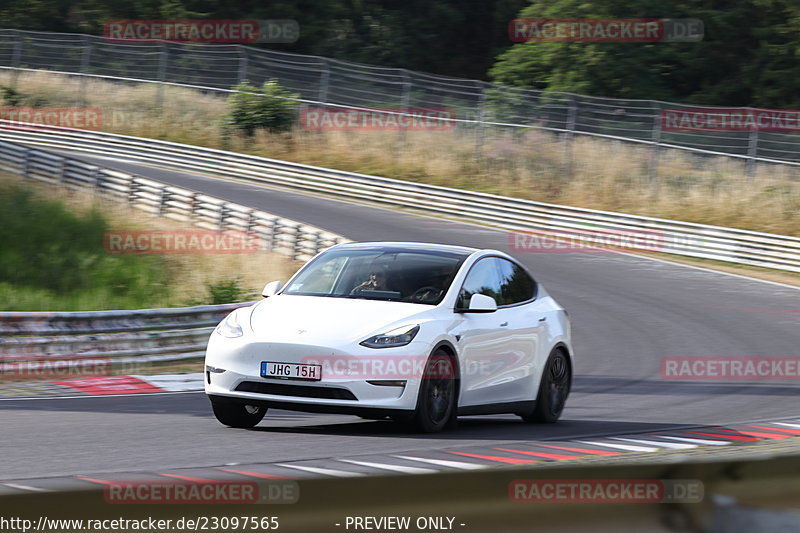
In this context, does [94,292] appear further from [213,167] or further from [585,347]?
[213,167]

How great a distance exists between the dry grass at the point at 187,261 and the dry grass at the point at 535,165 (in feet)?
34.9

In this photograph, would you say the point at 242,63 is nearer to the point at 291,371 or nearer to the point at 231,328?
the point at 231,328

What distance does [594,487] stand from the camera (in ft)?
11.2

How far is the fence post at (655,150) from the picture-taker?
3156 cm

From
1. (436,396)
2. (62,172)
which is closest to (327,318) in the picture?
(436,396)

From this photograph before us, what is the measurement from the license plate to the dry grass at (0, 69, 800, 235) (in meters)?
23.7

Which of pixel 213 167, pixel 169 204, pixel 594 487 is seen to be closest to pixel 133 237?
pixel 169 204

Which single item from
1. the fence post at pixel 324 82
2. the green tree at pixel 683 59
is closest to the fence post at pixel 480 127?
the fence post at pixel 324 82

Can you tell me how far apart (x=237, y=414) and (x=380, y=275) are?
1.59 metres

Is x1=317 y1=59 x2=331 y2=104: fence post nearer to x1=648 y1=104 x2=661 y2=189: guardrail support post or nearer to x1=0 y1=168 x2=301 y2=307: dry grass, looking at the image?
x1=648 y1=104 x2=661 y2=189: guardrail support post

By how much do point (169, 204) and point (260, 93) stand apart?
13.8 metres

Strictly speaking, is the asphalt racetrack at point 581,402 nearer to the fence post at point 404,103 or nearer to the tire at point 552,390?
the tire at point 552,390

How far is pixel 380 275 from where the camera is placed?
379 inches

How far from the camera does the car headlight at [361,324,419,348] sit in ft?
28.4
